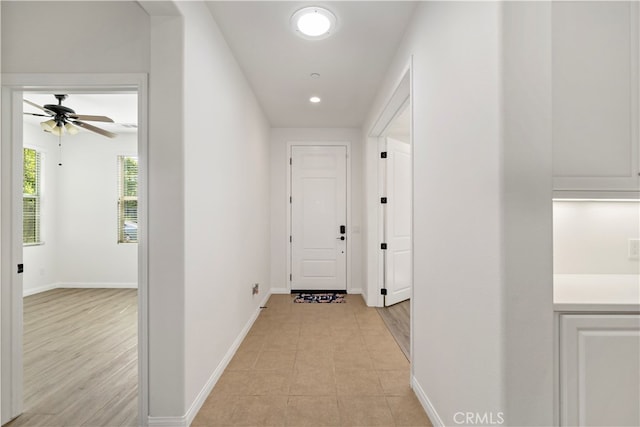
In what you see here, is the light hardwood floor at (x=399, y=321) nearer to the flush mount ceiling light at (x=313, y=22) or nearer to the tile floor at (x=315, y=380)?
the tile floor at (x=315, y=380)

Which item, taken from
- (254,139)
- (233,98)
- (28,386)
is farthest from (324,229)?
(28,386)

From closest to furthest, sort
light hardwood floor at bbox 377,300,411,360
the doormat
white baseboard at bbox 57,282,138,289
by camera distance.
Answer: light hardwood floor at bbox 377,300,411,360, the doormat, white baseboard at bbox 57,282,138,289

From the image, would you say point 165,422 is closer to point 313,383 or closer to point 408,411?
point 313,383

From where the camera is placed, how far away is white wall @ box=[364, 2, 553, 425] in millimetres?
1143

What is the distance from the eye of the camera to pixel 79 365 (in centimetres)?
256

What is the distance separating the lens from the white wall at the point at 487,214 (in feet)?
3.75

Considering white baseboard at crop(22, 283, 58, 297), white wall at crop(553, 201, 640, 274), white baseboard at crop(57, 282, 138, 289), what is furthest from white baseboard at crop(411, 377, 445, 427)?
white baseboard at crop(22, 283, 58, 297)

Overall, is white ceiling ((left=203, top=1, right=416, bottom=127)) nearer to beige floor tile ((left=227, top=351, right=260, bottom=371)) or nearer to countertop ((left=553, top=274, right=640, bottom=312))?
countertop ((left=553, top=274, right=640, bottom=312))

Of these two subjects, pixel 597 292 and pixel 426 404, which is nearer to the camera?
pixel 597 292

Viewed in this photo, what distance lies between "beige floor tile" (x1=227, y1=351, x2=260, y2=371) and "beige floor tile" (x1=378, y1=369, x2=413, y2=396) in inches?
40.9

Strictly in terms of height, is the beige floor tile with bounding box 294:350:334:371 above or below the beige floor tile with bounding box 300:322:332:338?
above

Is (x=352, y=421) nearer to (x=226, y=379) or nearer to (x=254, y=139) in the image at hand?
(x=226, y=379)

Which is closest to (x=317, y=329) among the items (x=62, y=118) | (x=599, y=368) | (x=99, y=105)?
(x=599, y=368)

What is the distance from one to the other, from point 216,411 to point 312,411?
587 mm
